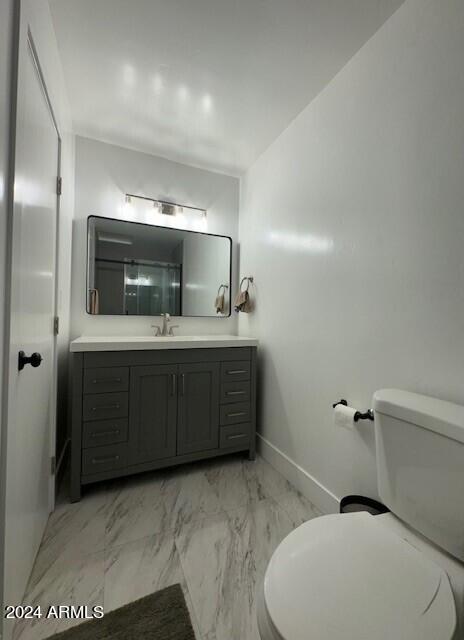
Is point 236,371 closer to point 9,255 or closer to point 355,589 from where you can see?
point 355,589

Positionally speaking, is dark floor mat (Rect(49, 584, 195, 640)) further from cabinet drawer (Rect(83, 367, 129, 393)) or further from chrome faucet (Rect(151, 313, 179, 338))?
chrome faucet (Rect(151, 313, 179, 338))

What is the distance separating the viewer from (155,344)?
67.4 inches

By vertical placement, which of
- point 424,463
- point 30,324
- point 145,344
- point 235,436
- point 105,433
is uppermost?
point 30,324

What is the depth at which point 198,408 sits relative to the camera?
186cm

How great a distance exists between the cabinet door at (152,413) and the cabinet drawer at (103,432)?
2.0 inches

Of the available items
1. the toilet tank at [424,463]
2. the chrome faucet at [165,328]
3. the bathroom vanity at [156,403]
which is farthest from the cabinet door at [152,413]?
the toilet tank at [424,463]

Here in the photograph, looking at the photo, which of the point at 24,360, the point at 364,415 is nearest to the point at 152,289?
the point at 24,360

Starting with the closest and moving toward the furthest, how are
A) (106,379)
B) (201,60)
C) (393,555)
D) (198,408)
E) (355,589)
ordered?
(355,589), (393,555), (201,60), (106,379), (198,408)

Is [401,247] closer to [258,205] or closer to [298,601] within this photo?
[298,601]

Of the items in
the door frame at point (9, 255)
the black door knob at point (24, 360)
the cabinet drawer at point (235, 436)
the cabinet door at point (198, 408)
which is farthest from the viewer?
the cabinet drawer at point (235, 436)

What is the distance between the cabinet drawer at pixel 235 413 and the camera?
194 cm

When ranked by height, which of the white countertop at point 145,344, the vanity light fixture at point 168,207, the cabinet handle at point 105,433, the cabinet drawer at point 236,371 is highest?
the vanity light fixture at point 168,207

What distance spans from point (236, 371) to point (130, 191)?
5.38 ft

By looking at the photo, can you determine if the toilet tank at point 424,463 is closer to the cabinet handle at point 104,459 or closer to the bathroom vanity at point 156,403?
the bathroom vanity at point 156,403
